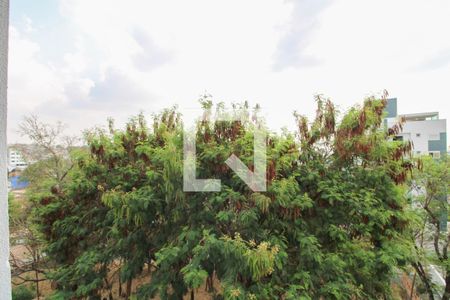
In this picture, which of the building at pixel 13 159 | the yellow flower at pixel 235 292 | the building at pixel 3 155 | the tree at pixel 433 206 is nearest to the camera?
the building at pixel 3 155

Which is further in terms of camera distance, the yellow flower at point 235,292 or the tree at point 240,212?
the tree at point 240,212

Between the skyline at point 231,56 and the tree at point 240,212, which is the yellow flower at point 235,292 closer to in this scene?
the tree at point 240,212

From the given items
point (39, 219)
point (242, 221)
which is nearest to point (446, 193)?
point (242, 221)

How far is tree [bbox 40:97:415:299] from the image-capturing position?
1.88 metres

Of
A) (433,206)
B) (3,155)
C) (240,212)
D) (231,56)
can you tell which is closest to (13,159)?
(3,155)

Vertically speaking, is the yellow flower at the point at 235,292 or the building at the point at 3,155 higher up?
the building at the point at 3,155

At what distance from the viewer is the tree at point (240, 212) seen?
188 cm

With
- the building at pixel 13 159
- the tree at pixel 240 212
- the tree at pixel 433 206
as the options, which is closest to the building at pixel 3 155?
the building at pixel 13 159

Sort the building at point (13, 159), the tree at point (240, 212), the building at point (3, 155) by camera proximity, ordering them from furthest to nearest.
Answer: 1. the tree at point (240, 212)
2. the building at point (13, 159)
3. the building at point (3, 155)

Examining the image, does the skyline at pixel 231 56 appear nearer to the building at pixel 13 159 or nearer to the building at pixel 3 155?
the building at pixel 13 159

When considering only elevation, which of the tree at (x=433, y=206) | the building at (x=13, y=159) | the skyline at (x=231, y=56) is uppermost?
the skyline at (x=231, y=56)

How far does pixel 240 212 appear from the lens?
186 centimetres

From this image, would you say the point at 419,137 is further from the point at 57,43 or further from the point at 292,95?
the point at 57,43

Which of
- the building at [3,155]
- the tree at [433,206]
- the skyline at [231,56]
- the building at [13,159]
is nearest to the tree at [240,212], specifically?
the skyline at [231,56]
